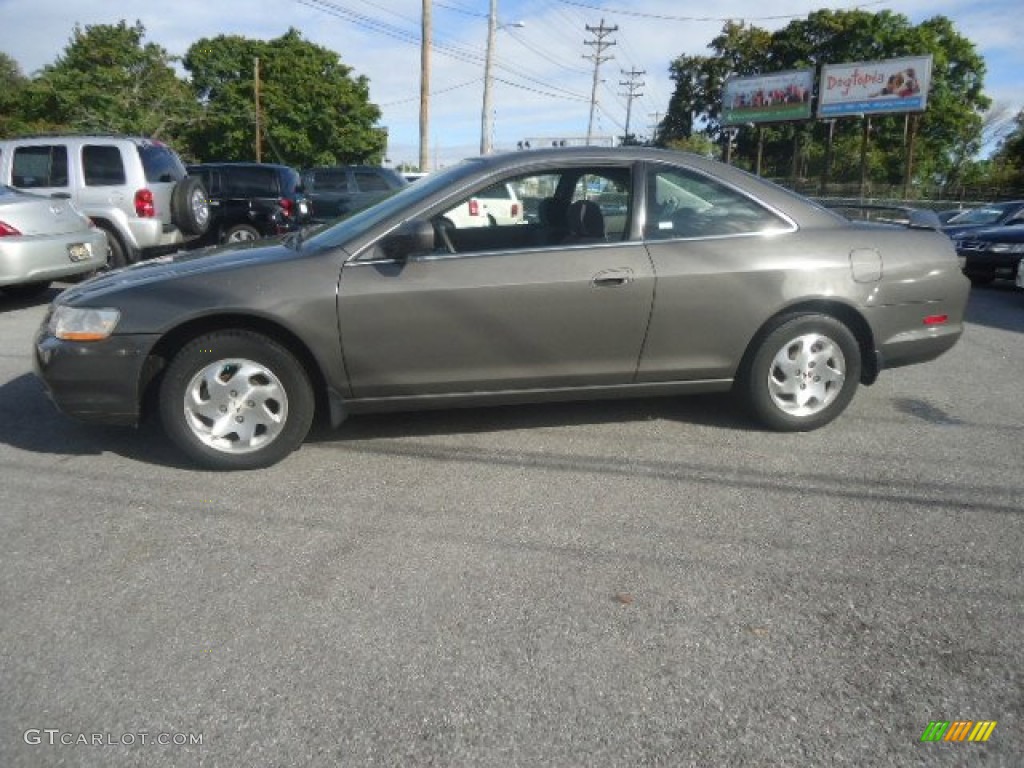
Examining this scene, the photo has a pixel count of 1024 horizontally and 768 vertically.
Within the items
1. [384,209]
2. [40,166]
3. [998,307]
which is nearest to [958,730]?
[384,209]

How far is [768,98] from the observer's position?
141ft

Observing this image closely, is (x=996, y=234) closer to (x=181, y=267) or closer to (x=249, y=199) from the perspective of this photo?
(x=249, y=199)

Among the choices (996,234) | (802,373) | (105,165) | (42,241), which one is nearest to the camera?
(802,373)

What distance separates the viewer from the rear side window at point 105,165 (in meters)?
9.05

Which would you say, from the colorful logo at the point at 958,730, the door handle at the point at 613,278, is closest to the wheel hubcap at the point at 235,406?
the door handle at the point at 613,278

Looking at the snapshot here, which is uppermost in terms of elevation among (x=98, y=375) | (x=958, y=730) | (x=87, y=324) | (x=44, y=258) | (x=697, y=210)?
(x=697, y=210)

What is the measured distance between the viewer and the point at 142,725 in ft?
6.76

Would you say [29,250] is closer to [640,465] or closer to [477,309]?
[477,309]

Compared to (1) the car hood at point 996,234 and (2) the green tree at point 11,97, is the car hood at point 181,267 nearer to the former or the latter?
(1) the car hood at point 996,234

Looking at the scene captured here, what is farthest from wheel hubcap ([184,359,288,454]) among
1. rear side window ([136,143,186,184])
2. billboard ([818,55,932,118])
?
billboard ([818,55,932,118])

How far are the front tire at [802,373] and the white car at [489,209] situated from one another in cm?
163

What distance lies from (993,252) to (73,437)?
472 inches

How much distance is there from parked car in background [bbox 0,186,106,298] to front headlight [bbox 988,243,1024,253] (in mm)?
12056

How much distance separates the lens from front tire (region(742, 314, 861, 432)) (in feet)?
13.4
